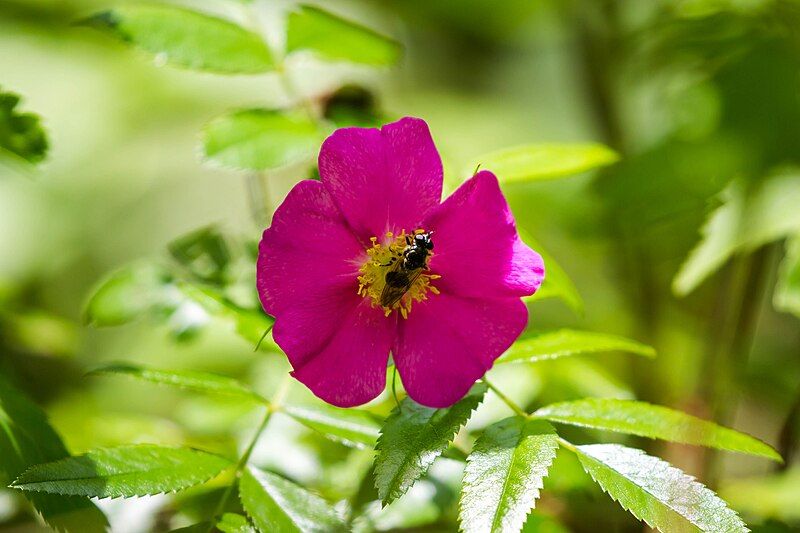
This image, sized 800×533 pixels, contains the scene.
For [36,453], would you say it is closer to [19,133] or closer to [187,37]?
[19,133]

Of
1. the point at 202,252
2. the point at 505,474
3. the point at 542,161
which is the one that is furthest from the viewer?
the point at 202,252

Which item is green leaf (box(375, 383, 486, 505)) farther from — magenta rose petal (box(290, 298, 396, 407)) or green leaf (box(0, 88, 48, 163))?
green leaf (box(0, 88, 48, 163))

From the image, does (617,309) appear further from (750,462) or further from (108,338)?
(108,338)

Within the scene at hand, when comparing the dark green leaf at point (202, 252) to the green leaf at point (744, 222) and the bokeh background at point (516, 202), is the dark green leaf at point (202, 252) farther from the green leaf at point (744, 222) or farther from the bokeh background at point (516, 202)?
the green leaf at point (744, 222)

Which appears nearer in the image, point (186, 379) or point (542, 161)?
point (186, 379)

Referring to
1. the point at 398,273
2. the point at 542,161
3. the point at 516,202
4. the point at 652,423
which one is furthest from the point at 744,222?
the point at 516,202

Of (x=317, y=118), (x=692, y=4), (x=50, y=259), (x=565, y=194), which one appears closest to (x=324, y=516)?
(x=317, y=118)

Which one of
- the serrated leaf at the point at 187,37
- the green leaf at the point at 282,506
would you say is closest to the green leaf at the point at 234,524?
the green leaf at the point at 282,506
